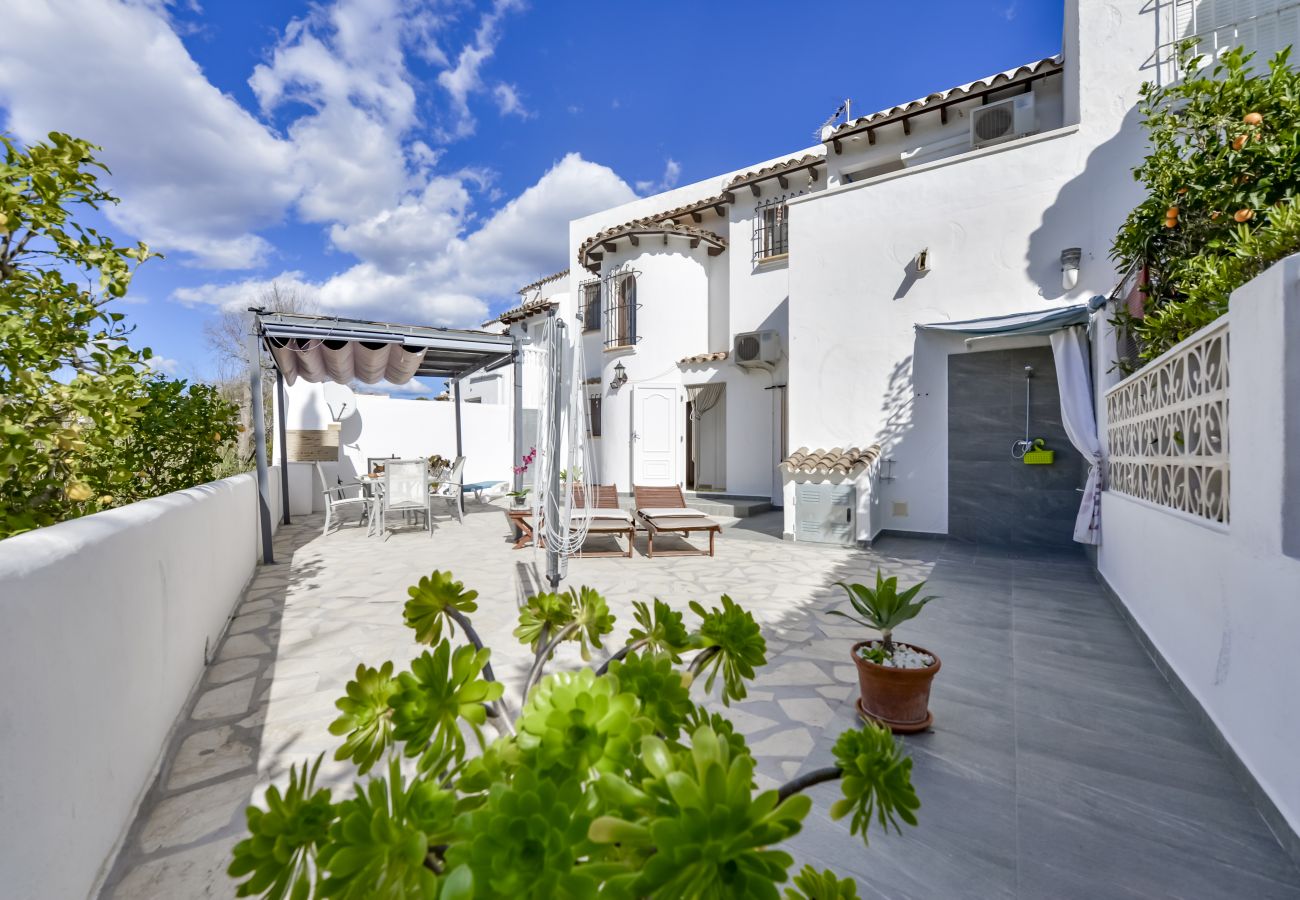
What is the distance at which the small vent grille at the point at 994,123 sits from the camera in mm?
6965

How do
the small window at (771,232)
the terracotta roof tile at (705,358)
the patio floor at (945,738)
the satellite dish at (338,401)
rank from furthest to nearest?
the satellite dish at (338,401), the terracotta roof tile at (705,358), the small window at (771,232), the patio floor at (945,738)

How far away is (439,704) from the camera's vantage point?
0.73 m

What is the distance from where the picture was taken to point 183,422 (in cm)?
394

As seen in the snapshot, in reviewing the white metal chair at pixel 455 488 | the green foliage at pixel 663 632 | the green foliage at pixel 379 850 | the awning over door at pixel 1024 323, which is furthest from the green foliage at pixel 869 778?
the white metal chair at pixel 455 488

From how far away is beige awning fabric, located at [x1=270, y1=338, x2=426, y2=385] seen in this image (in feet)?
21.9

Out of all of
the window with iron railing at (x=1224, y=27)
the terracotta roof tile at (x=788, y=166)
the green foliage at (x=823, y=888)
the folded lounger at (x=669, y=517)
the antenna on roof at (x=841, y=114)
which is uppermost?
the antenna on roof at (x=841, y=114)

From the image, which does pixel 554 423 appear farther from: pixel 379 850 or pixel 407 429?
pixel 407 429

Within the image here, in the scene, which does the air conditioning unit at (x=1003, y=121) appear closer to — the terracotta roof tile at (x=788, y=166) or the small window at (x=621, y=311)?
the terracotta roof tile at (x=788, y=166)

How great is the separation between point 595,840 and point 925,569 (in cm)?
564

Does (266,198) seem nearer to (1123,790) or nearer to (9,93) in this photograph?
(9,93)

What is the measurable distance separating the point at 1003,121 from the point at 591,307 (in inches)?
318

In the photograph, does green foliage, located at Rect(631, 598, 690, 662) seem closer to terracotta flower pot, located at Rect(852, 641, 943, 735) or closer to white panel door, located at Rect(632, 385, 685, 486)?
terracotta flower pot, located at Rect(852, 641, 943, 735)

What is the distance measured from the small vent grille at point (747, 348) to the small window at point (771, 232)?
1.65 meters

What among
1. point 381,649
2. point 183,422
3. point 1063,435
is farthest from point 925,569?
point 183,422
